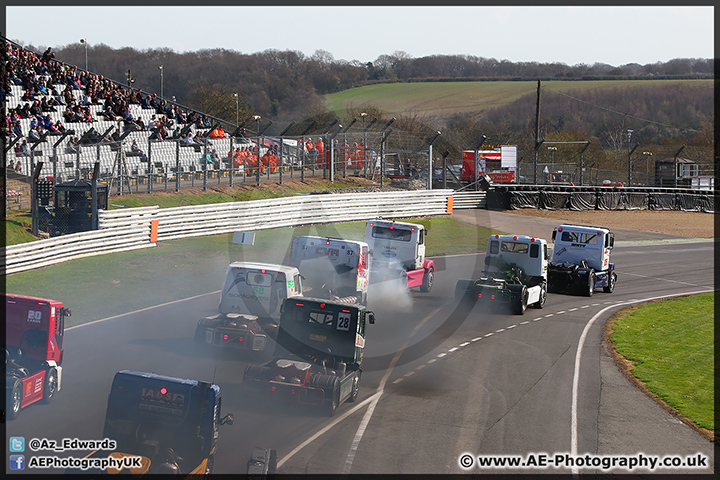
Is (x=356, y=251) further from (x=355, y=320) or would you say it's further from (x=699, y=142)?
(x=699, y=142)

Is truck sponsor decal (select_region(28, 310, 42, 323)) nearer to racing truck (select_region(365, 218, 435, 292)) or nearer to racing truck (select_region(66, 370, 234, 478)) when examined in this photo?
racing truck (select_region(66, 370, 234, 478))

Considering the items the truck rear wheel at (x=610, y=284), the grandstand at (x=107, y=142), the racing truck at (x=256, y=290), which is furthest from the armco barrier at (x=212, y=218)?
the truck rear wheel at (x=610, y=284)

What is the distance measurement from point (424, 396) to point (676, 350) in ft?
30.0

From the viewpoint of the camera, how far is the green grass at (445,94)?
115 meters

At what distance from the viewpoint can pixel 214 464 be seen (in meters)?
9.55

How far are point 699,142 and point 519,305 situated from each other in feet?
261

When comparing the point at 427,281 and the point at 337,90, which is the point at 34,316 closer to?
the point at 427,281

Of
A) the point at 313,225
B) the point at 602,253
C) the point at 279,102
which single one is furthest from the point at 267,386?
the point at 279,102

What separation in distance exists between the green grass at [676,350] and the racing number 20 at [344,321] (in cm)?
685

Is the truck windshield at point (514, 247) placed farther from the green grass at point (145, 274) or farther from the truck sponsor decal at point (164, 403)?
the truck sponsor decal at point (164, 403)

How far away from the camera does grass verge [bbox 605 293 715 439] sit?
559 inches

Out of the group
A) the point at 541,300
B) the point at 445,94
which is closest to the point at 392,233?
the point at 541,300

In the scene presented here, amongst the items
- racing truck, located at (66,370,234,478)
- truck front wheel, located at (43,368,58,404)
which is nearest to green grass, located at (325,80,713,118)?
truck front wheel, located at (43,368,58,404)

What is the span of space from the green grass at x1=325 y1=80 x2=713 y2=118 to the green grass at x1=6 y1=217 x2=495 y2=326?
265 feet
